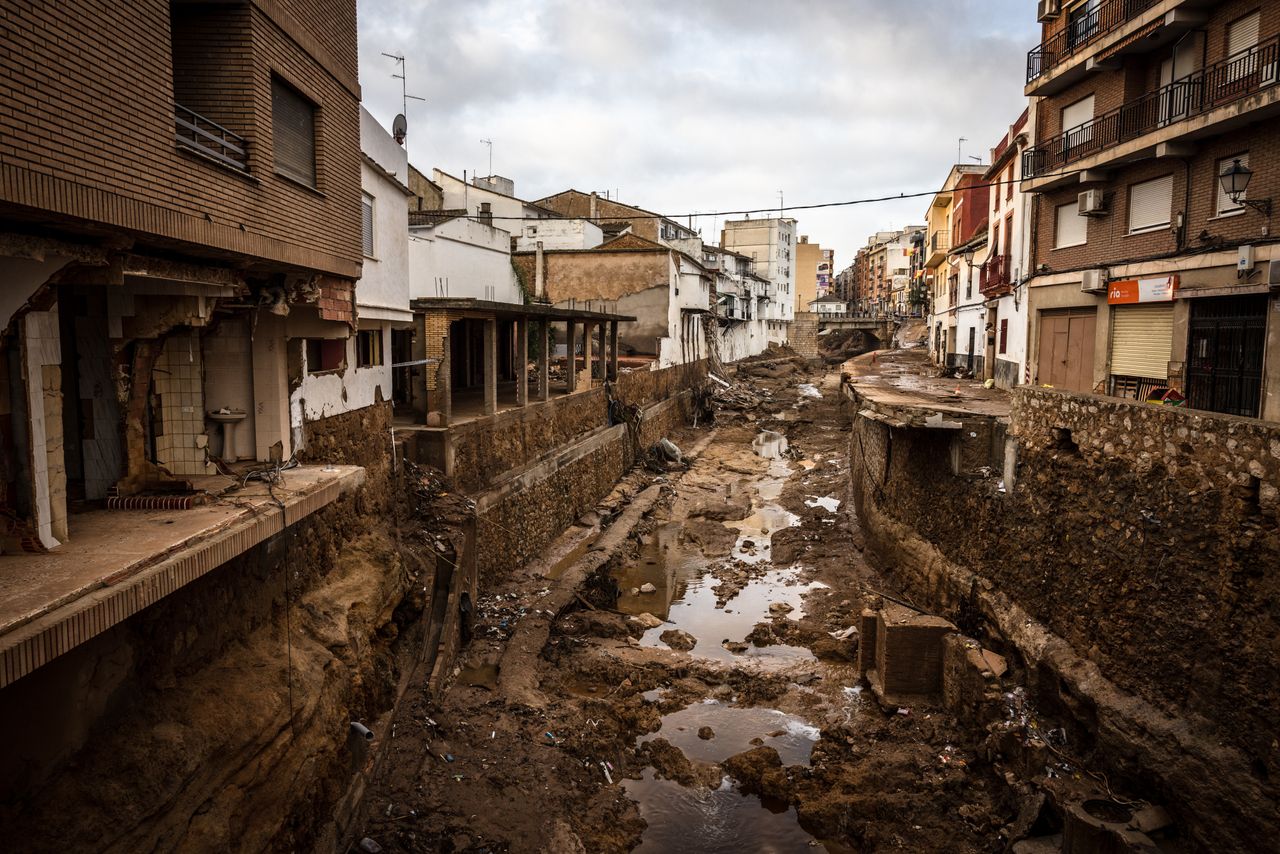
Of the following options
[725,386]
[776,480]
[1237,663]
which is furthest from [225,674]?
[725,386]

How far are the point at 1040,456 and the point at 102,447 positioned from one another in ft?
34.6

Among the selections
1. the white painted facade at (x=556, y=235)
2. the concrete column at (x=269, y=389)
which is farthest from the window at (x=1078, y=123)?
the white painted facade at (x=556, y=235)

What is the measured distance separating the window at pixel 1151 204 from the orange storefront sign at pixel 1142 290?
Result: 1037 mm

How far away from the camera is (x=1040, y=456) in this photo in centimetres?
1021

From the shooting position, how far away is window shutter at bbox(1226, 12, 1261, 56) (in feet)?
40.4

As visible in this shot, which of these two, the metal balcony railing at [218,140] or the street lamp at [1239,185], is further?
the street lamp at [1239,185]

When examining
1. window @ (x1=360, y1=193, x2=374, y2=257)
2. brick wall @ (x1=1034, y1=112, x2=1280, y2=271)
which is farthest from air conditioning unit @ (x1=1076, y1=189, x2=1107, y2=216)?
window @ (x1=360, y1=193, x2=374, y2=257)

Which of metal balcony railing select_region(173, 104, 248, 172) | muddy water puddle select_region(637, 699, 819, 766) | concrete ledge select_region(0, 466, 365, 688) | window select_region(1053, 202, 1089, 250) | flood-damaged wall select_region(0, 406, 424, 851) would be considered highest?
window select_region(1053, 202, 1089, 250)

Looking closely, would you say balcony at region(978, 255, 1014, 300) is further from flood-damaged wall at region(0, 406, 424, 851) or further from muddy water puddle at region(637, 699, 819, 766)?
flood-damaged wall at region(0, 406, 424, 851)

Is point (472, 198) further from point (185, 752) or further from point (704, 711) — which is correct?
point (185, 752)

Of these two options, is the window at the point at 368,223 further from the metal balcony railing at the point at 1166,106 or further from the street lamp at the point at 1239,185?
the metal balcony railing at the point at 1166,106

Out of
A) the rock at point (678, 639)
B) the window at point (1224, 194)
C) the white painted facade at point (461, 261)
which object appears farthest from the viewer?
the white painted facade at point (461, 261)

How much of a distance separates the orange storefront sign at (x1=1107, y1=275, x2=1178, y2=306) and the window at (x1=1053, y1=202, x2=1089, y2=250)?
1790 millimetres

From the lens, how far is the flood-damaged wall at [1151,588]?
6387 mm
